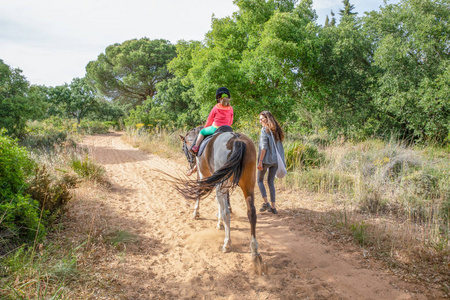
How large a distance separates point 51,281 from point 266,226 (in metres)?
3.28

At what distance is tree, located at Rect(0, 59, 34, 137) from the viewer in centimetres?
915

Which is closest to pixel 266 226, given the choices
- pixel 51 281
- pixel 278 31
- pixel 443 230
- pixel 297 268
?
pixel 297 268

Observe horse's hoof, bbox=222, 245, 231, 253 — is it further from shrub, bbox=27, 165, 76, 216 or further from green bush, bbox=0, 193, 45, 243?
shrub, bbox=27, 165, 76, 216

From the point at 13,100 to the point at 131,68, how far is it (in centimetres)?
1982

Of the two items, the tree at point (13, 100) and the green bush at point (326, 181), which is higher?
the tree at point (13, 100)

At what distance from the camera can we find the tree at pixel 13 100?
915cm

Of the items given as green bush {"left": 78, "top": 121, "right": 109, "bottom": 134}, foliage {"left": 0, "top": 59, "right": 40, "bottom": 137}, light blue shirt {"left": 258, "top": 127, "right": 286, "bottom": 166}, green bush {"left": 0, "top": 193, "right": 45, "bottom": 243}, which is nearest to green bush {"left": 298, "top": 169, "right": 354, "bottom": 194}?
light blue shirt {"left": 258, "top": 127, "right": 286, "bottom": 166}

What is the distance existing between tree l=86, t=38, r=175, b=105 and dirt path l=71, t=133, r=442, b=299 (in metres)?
24.5

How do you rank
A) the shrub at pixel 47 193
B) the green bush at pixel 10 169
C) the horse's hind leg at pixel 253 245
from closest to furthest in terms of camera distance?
1. the horse's hind leg at pixel 253 245
2. the green bush at pixel 10 169
3. the shrub at pixel 47 193

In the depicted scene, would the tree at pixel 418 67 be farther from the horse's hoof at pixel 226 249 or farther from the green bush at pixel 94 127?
the green bush at pixel 94 127

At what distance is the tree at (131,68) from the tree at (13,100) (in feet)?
55.7

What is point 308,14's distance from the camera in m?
12.2

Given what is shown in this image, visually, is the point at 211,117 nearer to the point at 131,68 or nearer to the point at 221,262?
the point at 221,262

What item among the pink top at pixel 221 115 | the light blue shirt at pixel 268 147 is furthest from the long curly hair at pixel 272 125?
the pink top at pixel 221 115
